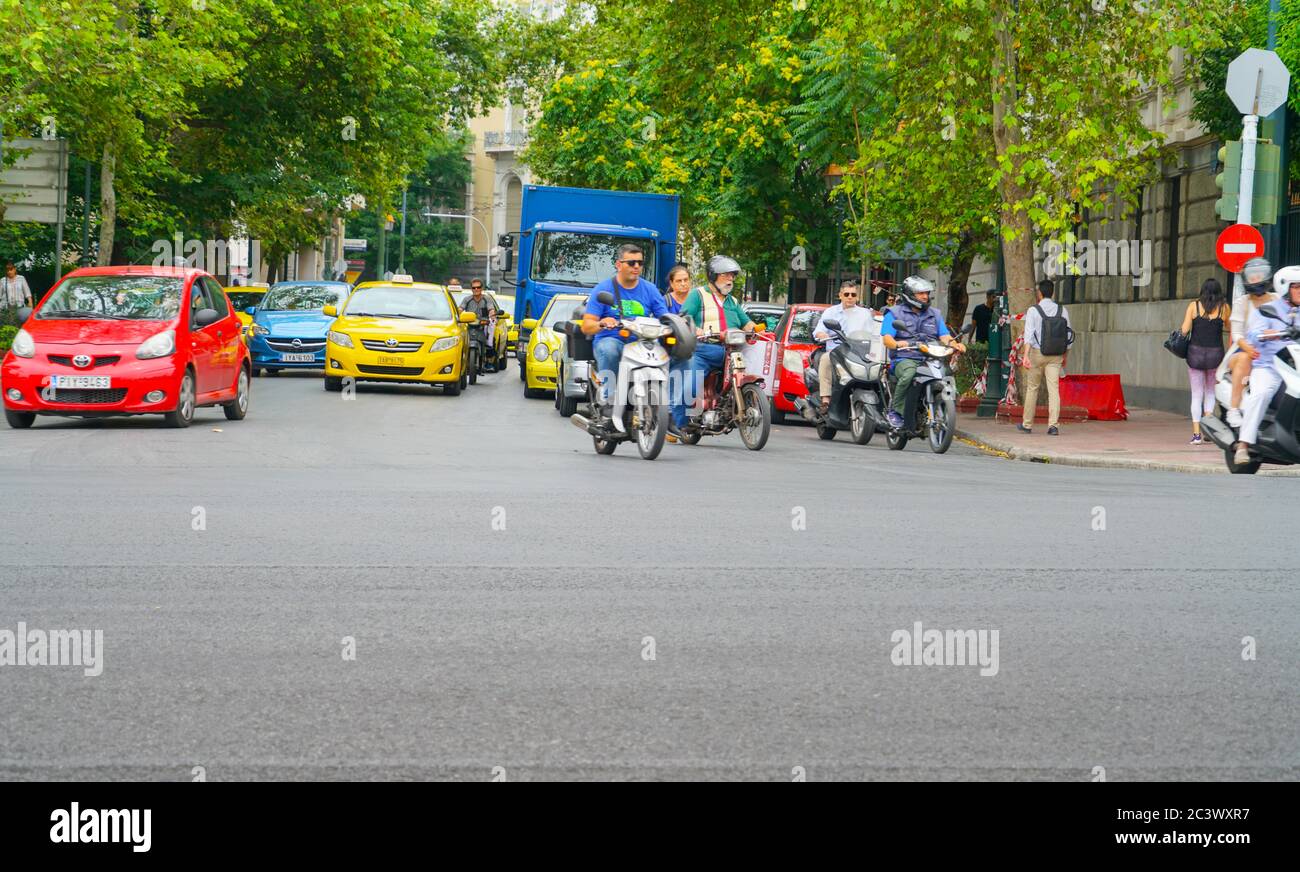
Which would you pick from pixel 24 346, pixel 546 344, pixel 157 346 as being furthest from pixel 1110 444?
pixel 24 346

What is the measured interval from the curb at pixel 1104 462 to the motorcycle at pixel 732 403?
3067 mm

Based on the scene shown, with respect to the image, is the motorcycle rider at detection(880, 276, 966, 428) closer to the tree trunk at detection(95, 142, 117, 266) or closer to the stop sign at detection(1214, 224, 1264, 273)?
the stop sign at detection(1214, 224, 1264, 273)

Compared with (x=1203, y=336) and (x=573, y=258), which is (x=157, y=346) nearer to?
(x=1203, y=336)

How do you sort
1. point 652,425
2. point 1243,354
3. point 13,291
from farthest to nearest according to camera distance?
point 13,291 < point 652,425 < point 1243,354

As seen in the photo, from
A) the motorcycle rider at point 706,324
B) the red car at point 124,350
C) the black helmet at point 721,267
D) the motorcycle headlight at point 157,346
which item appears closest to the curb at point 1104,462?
the motorcycle rider at point 706,324

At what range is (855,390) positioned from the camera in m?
21.2

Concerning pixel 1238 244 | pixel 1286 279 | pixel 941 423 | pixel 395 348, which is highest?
pixel 1238 244

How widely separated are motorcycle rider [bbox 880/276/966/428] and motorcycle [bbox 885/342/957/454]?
81 millimetres

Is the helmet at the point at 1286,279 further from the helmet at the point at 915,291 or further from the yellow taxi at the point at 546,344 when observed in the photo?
the yellow taxi at the point at 546,344

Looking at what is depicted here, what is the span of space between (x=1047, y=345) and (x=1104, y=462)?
12.7 ft

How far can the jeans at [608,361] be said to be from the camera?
17.3m

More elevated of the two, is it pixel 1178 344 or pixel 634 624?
pixel 1178 344

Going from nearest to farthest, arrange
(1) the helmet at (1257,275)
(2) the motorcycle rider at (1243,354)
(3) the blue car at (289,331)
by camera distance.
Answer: (2) the motorcycle rider at (1243,354) → (1) the helmet at (1257,275) → (3) the blue car at (289,331)
